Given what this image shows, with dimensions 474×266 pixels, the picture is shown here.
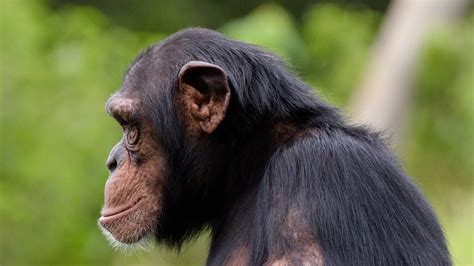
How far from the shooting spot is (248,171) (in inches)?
184

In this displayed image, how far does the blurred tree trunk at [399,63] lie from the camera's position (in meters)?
A: 10.3

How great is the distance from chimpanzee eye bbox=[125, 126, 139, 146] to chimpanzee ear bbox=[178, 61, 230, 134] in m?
0.25

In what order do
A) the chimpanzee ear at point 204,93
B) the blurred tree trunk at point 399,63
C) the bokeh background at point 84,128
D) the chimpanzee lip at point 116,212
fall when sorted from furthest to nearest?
the bokeh background at point 84,128
the blurred tree trunk at point 399,63
the chimpanzee lip at point 116,212
the chimpanzee ear at point 204,93

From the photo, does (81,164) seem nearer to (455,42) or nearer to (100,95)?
(100,95)

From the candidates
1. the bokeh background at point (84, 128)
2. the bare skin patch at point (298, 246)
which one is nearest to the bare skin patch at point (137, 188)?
the bare skin patch at point (298, 246)

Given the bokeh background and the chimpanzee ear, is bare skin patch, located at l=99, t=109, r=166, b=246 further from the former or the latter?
the bokeh background

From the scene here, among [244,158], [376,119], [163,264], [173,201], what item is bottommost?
[163,264]

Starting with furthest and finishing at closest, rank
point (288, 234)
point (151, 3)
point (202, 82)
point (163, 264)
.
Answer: point (151, 3), point (163, 264), point (202, 82), point (288, 234)

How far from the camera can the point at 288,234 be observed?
4.29 metres

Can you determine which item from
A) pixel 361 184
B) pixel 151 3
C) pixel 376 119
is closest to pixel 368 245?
pixel 361 184

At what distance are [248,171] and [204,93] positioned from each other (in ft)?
1.19

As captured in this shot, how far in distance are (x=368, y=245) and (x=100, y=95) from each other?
24.7ft

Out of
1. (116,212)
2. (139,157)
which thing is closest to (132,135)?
(139,157)

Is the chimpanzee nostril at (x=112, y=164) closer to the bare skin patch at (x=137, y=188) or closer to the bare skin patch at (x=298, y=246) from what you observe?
the bare skin patch at (x=137, y=188)
